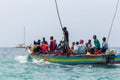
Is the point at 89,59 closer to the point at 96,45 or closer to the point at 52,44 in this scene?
the point at 96,45

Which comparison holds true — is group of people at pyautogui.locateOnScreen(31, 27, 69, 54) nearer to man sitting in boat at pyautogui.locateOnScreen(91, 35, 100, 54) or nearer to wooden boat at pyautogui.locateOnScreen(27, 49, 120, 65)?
wooden boat at pyautogui.locateOnScreen(27, 49, 120, 65)

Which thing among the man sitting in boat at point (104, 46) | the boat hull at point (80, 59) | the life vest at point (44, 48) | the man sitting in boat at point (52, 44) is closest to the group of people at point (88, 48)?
the man sitting in boat at point (104, 46)

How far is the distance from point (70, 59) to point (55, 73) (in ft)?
14.1

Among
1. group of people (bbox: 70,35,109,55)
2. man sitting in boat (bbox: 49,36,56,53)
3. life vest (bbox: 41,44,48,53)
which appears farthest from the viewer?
life vest (bbox: 41,44,48,53)

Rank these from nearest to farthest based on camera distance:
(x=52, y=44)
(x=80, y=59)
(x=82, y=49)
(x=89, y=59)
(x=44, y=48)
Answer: (x=89, y=59), (x=80, y=59), (x=82, y=49), (x=52, y=44), (x=44, y=48)

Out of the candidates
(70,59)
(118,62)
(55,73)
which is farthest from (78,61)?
(55,73)

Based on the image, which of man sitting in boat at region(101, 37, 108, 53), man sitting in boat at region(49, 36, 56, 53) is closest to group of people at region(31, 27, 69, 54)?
man sitting in boat at region(49, 36, 56, 53)

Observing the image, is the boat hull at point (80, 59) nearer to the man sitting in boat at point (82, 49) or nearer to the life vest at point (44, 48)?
the man sitting in boat at point (82, 49)

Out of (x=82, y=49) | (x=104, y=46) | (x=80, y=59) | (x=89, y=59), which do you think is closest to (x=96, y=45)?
(x=104, y=46)

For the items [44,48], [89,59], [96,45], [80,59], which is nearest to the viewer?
[89,59]

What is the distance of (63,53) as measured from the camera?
83.1 ft

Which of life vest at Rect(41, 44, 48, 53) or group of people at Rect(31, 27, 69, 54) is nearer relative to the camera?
group of people at Rect(31, 27, 69, 54)

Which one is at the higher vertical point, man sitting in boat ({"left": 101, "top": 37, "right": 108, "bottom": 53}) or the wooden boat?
man sitting in boat ({"left": 101, "top": 37, "right": 108, "bottom": 53})

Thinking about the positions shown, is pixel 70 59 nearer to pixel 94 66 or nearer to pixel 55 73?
pixel 94 66
